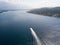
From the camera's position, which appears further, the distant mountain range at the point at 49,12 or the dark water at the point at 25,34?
the distant mountain range at the point at 49,12

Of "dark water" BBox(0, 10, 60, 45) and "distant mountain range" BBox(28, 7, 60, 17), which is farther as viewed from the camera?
"distant mountain range" BBox(28, 7, 60, 17)

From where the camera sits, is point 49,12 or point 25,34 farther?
point 49,12

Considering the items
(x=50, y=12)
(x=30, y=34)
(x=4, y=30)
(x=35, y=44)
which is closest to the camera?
(x=35, y=44)

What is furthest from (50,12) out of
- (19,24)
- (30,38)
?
(30,38)

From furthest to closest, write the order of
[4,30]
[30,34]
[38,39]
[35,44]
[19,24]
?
1. [19,24]
2. [4,30]
3. [30,34]
4. [38,39]
5. [35,44]

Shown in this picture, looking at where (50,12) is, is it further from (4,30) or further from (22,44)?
(22,44)

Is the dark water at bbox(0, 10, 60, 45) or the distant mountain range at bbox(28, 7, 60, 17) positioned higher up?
the dark water at bbox(0, 10, 60, 45)

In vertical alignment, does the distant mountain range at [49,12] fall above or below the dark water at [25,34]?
Result: below

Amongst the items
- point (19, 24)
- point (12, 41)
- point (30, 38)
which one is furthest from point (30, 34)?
point (19, 24)

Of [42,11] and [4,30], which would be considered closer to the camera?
[4,30]

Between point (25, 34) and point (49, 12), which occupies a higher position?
point (25, 34)
